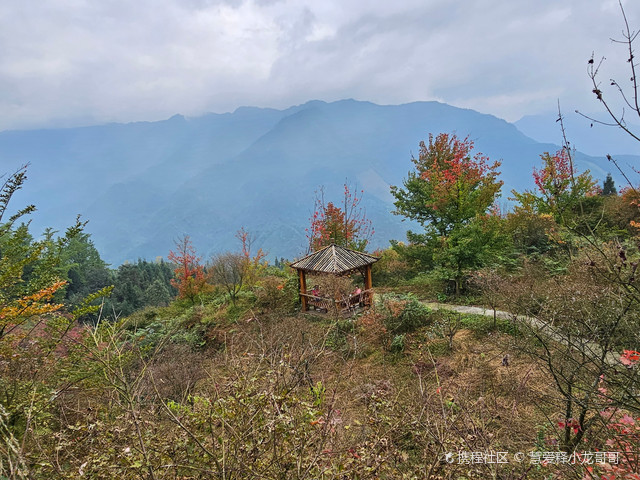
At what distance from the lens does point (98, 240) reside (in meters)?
174

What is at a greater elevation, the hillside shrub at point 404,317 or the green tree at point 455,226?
the green tree at point 455,226

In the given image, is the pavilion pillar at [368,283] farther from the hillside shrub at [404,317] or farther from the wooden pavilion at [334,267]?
the hillside shrub at [404,317]

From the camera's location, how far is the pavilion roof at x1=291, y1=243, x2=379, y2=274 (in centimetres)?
1019

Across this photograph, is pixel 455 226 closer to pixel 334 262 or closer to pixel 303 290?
pixel 334 262

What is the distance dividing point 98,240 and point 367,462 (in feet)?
688

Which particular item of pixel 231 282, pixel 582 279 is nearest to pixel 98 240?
pixel 231 282

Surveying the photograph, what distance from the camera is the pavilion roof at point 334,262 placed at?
401 inches

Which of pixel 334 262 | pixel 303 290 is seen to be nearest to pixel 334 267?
pixel 334 262

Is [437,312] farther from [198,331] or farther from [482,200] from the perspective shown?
[198,331]

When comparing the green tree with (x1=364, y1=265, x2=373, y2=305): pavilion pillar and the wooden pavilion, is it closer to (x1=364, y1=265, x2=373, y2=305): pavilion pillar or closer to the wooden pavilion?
(x1=364, y1=265, x2=373, y2=305): pavilion pillar

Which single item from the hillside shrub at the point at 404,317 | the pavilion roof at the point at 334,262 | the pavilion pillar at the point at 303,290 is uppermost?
the pavilion roof at the point at 334,262

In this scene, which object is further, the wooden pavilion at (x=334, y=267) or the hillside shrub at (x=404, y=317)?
the wooden pavilion at (x=334, y=267)

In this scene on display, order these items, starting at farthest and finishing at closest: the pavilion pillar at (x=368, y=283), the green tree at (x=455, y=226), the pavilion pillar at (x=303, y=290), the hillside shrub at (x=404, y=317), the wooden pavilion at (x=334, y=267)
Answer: the pavilion pillar at (x=303, y=290) < the pavilion pillar at (x=368, y=283) < the green tree at (x=455, y=226) < the wooden pavilion at (x=334, y=267) < the hillside shrub at (x=404, y=317)

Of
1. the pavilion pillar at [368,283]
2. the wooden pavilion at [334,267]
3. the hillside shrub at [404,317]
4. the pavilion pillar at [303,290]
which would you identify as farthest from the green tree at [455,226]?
the pavilion pillar at [303,290]
